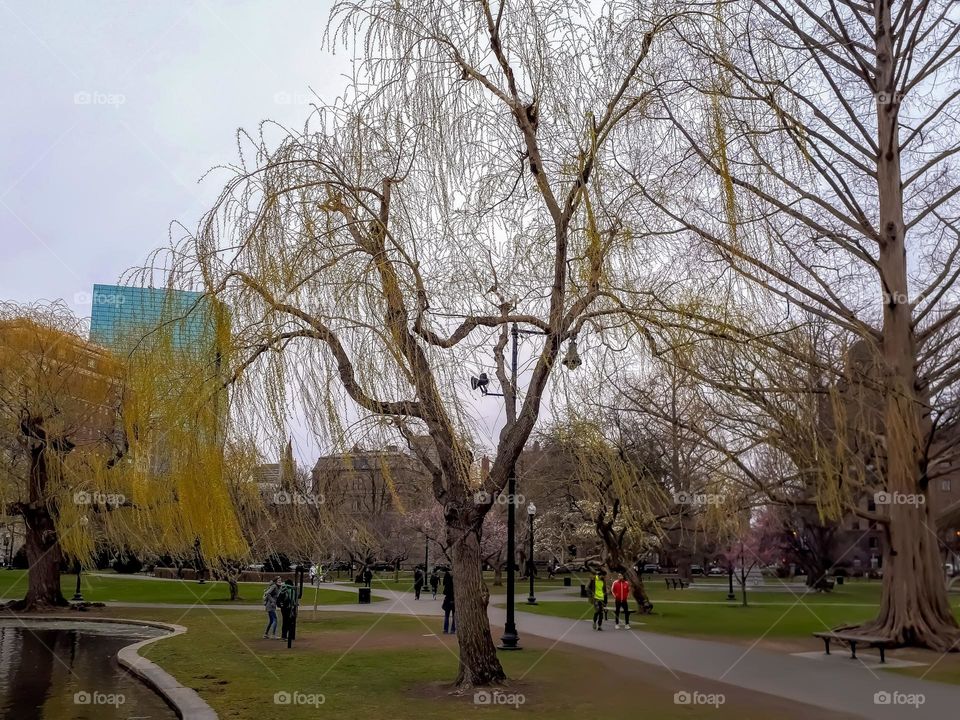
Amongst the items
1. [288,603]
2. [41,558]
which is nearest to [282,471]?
[288,603]

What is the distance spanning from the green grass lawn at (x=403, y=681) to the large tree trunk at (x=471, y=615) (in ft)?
1.02

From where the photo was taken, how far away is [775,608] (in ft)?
100

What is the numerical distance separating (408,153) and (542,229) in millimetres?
2038

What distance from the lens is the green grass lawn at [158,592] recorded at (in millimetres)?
32781

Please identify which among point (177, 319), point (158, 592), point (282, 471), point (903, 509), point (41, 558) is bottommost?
point (158, 592)

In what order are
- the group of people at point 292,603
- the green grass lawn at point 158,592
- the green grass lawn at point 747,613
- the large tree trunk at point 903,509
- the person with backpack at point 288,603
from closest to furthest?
the large tree trunk at point 903,509 → the person with backpack at point 288,603 → the group of people at point 292,603 → the green grass lawn at point 747,613 → the green grass lawn at point 158,592

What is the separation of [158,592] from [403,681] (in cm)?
2885

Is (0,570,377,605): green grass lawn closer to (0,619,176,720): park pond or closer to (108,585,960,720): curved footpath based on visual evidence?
(0,619,176,720): park pond

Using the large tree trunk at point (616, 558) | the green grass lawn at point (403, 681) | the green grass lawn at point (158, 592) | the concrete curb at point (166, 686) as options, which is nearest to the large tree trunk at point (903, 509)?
the green grass lawn at point (403, 681)

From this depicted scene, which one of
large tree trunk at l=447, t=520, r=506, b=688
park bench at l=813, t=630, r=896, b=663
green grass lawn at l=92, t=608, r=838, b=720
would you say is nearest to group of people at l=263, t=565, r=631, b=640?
green grass lawn at l=92, t=608, r=838, b=720

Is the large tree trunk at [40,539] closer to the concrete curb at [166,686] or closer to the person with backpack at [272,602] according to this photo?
the concrete curb at [166,686]

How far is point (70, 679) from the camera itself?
491 inches

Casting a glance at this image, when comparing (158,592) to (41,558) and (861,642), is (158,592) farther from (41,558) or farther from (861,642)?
(861,642)

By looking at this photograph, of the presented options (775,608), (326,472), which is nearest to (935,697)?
(326,472)
